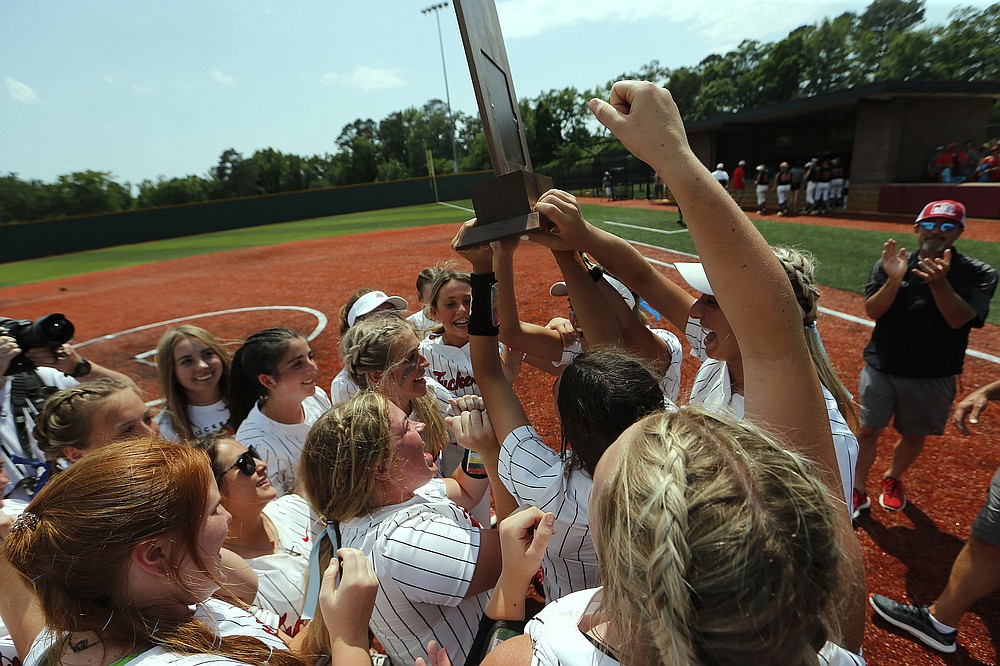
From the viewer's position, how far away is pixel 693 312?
2156 mm

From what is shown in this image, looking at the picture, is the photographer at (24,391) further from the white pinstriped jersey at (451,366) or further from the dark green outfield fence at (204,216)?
the dark green outfield fence at (204,216)

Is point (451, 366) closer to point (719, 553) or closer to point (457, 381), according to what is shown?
point (457, 381)

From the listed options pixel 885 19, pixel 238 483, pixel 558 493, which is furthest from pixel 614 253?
pixel 885 19

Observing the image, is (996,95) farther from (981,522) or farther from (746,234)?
(746,234)

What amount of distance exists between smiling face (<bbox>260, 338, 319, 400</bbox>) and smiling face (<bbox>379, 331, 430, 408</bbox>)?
61 cm

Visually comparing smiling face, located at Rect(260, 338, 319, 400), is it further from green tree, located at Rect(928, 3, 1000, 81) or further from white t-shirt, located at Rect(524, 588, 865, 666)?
green tree, located at Rect(928, 3, 1000, 81)

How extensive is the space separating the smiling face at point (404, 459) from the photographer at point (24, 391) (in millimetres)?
2100

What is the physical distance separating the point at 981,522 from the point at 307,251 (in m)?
22.6

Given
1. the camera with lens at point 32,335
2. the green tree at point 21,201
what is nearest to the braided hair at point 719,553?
the camera with lens at point 32,335

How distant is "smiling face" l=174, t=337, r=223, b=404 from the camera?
3555 mm

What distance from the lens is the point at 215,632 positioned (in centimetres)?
138

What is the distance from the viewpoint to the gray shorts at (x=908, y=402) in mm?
3488

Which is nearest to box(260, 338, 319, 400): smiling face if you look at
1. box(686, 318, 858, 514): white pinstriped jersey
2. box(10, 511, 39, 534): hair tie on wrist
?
box(10, 511, 39, 534): hair tie on wrist

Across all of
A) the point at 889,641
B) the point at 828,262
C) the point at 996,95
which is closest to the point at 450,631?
the point at 889,641
